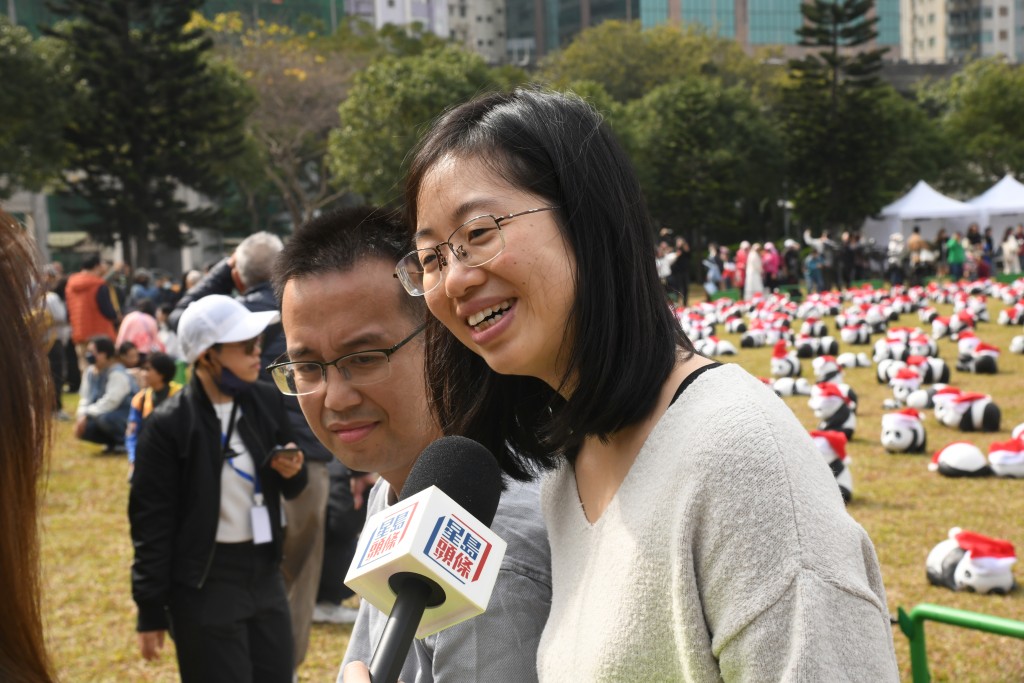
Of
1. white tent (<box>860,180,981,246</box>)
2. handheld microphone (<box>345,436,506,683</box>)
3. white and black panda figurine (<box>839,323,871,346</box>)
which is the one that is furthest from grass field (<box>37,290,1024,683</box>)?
white tent (<box>860,180,981,246</box>)

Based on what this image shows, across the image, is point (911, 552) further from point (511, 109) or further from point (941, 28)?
point (941, 28)

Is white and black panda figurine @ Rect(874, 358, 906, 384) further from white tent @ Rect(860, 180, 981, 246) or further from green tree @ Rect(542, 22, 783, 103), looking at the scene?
green tree @ Rect(542, 22, 783, 103)

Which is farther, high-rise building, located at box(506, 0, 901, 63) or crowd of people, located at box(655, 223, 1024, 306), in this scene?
high-rise building, located at box(506, 0, 901, 63)

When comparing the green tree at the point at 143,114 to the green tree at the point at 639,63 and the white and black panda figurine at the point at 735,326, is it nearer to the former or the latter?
the white and black panda figurine at the point at 735,326

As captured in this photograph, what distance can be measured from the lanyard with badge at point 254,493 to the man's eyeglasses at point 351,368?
5.64 feet

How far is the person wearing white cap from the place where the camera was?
12.2 ft

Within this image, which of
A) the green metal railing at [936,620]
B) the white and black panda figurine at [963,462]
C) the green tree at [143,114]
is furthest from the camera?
the green tree at [143,114]

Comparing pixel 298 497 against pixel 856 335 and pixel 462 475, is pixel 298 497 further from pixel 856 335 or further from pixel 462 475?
pixel 856 335

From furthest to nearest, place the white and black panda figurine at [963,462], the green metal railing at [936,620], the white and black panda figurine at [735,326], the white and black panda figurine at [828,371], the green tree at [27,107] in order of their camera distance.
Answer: the green tree at [27,107] → the white and black panda figurine at [735,326] → the white and black panda figurine at [828,371] → the white and black panda figurine at [963,462] → the green metal railing at [936,620]

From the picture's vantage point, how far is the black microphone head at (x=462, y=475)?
4.84 ft

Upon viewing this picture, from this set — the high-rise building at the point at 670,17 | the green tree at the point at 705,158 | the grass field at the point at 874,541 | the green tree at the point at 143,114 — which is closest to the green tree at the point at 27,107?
the green tree at the point at 143,114

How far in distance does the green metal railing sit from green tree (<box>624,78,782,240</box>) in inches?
1342

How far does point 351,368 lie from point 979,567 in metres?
4.61

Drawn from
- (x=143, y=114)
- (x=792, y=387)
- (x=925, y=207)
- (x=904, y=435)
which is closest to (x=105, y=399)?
(x=792, y=387)
